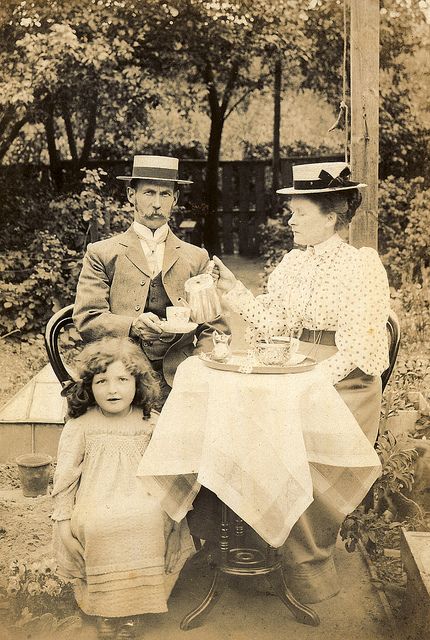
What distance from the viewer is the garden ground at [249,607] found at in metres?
2.96

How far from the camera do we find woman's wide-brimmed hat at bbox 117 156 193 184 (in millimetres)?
3498

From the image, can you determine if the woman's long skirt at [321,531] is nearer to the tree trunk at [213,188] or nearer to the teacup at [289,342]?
the teacup at [289,342]

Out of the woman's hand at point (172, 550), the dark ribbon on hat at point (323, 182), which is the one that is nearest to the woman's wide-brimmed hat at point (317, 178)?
the dark ribbon on hat at point (323, 182)

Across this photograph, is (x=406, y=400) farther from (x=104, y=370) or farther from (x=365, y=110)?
(x=104, y=370)

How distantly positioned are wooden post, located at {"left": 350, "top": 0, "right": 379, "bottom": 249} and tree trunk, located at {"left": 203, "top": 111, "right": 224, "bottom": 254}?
76cm

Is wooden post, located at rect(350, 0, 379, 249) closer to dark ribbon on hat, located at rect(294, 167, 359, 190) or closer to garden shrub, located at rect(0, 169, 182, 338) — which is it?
dark ribbon on hat, located at rect(294, 167, 359, 190)

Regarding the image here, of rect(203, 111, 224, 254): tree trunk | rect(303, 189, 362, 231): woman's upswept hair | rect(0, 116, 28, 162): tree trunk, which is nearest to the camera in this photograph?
rect(303, 189, 362, 231): woman's upswept hair

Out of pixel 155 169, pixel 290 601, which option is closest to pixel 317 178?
pixel 155 169

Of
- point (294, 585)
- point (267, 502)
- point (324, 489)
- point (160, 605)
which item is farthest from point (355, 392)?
point (160, 605)

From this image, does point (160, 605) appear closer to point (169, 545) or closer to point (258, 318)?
point (169, 545)

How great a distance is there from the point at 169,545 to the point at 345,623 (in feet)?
2.58

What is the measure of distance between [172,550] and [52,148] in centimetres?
217

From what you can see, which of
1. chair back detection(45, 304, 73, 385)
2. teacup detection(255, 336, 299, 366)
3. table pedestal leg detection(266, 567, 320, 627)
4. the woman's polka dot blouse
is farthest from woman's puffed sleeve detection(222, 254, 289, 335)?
table pedestal leg detection(266, 567, 320, 627)

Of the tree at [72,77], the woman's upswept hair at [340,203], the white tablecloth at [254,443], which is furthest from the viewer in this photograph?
the tree at [72,77]
